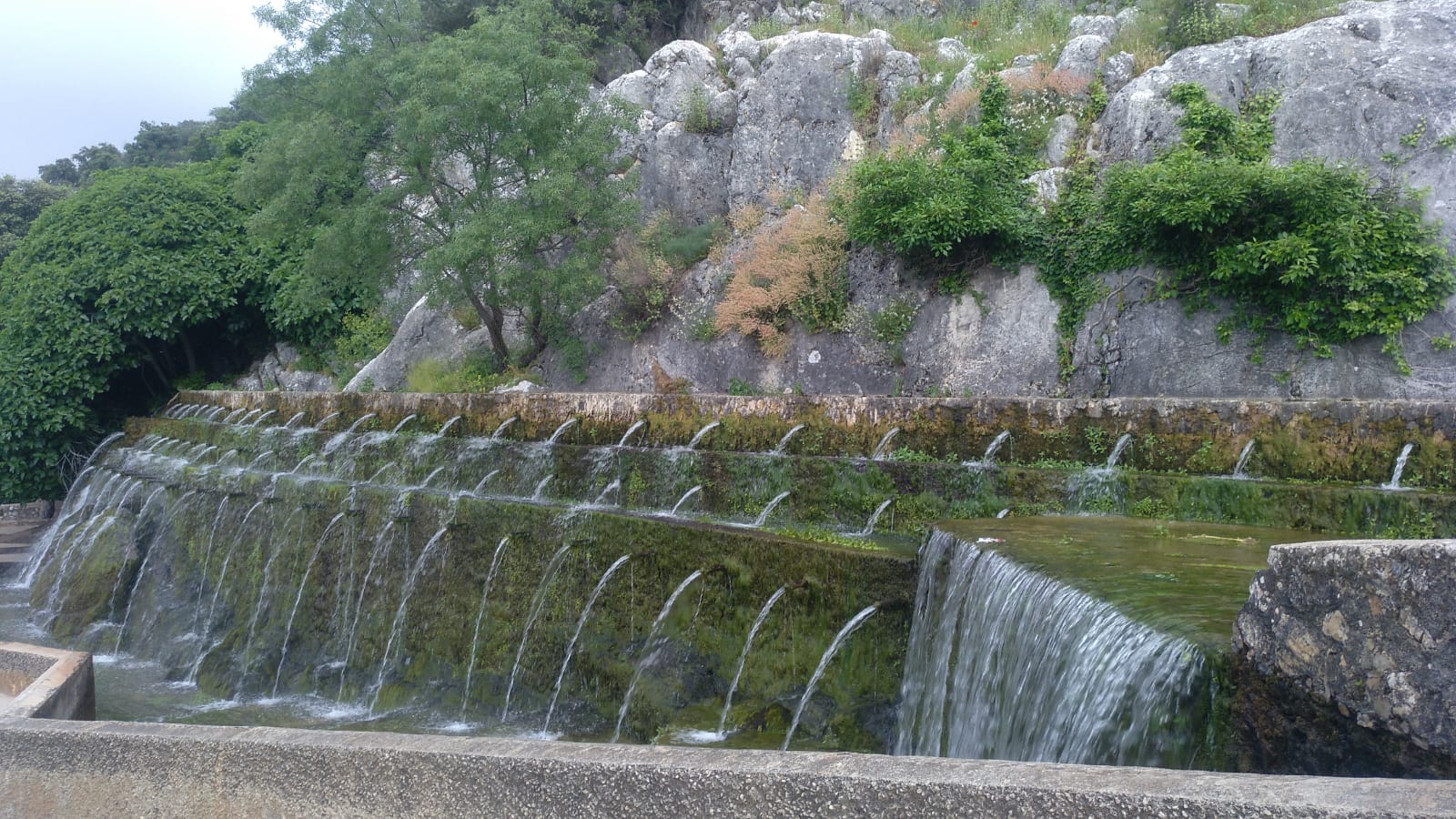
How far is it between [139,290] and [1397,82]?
19.6 m

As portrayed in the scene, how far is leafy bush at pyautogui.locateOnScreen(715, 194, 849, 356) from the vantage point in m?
13.3

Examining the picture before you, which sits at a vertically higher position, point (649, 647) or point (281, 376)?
point (281, 376)

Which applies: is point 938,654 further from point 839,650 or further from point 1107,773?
point 1107,773

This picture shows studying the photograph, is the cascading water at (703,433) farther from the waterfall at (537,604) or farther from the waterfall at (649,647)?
the waterfall at (649,647)

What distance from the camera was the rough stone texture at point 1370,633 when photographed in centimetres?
244

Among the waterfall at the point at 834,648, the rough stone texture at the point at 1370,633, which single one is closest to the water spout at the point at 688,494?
the waterfall at the point at 834,648

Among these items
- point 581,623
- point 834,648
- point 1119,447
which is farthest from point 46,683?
point 1119,447

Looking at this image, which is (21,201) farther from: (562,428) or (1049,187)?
(1049,187)

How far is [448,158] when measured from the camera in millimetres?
16000

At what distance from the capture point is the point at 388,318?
66.8 ft

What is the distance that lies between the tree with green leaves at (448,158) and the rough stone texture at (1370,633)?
39.9 ft

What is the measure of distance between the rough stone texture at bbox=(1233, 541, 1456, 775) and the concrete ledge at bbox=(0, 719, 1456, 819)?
23.3 inches

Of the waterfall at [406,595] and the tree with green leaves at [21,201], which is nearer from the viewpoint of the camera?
the waterfall at [406,595]

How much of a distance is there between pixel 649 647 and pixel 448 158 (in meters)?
11.5
